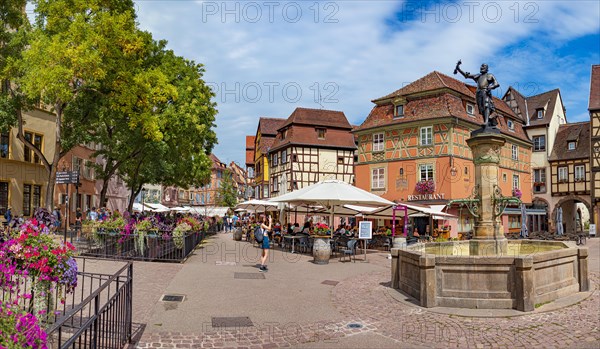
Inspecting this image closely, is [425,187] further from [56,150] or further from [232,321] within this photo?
[232,321]

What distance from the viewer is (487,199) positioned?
12414 millimetres

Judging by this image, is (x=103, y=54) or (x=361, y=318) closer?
(x=361, y=318)

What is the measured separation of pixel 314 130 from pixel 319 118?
1766 millimetres

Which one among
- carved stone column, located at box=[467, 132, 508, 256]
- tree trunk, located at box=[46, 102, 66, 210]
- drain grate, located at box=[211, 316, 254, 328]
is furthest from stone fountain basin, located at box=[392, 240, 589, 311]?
tree trunk, located at box=[46, 102, 66, 210]

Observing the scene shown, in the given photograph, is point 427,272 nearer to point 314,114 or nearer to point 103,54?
point 103,54

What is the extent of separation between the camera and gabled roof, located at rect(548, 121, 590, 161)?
45.1m

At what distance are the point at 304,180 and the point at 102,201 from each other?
2007 cm

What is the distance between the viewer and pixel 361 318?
27.6ft

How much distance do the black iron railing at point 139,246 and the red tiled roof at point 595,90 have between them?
40.7 meters

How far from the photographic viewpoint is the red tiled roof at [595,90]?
42594mm

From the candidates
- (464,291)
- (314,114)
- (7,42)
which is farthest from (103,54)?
(314,114)

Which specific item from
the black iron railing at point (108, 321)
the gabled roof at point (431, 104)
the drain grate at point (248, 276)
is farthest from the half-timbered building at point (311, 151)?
the black iron railing at point (108, 321)

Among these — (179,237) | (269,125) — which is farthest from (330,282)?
(269,125)

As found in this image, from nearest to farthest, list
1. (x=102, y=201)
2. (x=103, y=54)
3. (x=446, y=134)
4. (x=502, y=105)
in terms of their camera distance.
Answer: (x=103, y=54) < (x=102, y=201) < (x=446, y=134) < (x=502, y=105)
